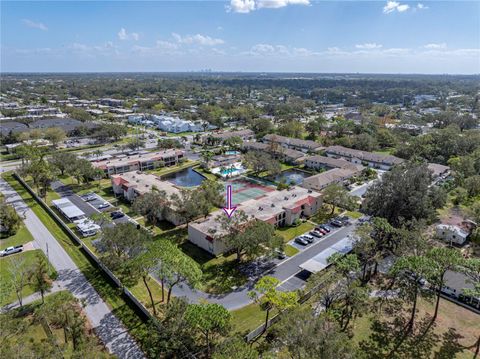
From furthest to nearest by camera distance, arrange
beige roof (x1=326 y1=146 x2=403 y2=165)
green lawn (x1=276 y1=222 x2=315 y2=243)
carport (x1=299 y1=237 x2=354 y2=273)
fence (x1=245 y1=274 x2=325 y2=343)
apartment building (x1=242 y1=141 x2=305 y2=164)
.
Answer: apartment building (x1=242 y1=141 x2=305 y2=164), beige roof (x1=326 y1=146 x2=403 y2=165), green lawn (x1=276 y1=222 x2=315 y2=243), carport (x1=299 y1=237 x2=354 y2=273), fence (x1=245 y1=274 x2=325 y2=343)

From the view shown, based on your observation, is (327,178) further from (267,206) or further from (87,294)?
(87,294)

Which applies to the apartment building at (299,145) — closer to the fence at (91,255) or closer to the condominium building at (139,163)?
the condominium building at (139,163)

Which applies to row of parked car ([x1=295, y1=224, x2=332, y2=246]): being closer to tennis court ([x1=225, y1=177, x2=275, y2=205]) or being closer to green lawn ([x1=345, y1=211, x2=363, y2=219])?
green lawn ([x1=345, y1=211, x2=363, y2=219])

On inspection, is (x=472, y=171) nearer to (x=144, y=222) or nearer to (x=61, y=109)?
(x=144, y=222)

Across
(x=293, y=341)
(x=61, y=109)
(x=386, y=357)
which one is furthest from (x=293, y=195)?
(x=61, y=109)

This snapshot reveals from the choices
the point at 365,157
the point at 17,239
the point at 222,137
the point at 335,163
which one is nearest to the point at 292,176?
the point at 335,163

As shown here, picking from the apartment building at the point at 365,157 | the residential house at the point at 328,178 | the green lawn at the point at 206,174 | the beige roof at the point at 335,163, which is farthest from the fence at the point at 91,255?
the apartment building at the point at 365,157

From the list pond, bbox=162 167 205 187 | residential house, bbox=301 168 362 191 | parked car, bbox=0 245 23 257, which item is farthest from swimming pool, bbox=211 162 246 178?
parked car, bbox=0 245 23 257
